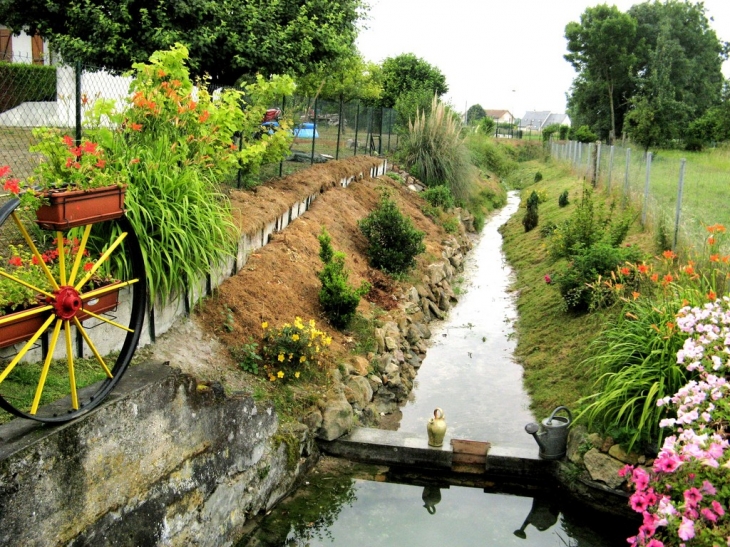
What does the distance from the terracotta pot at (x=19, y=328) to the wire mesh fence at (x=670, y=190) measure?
7963 millimetres

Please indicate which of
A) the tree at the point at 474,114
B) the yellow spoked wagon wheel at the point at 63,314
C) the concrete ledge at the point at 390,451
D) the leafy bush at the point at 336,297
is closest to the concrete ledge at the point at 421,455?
the concrete ledge at the point at 390,451

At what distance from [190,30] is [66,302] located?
8.35 meters

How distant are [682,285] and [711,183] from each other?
7.83m

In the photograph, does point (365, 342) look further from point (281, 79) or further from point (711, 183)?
point (711, 183)

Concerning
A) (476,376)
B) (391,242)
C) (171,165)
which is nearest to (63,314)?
(171,165)

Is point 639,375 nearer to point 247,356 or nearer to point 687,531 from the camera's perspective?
point 687,531

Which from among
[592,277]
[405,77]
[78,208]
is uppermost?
[405,77]

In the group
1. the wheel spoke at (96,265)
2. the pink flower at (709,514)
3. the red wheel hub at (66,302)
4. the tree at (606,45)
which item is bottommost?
the pink flower at (709,514)

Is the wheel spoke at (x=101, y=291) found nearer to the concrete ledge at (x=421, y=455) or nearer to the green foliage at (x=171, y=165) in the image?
the green foliage at (x=171, y=165)

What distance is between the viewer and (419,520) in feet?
21.1

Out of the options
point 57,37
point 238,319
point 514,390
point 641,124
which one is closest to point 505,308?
point 514,390

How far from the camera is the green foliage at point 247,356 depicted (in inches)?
275

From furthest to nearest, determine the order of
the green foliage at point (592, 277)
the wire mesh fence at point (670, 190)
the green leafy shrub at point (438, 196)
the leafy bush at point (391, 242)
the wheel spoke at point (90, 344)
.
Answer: the green leafy shrub at point (438, 196), the leafy bush at point (391, 242), the wire mesh fence at point (670, 190), the green foliage at point (592, 277), the wheel spoke at point (90, 344)

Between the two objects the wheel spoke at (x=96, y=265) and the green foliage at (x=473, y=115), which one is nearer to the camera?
the wheel spoke at (x=96, y=265)
